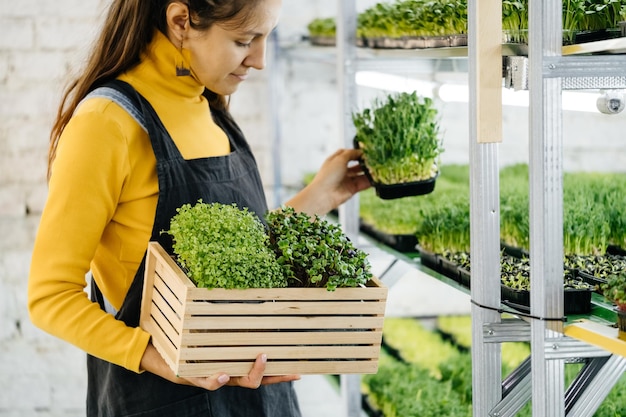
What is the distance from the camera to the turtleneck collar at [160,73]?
1919mm

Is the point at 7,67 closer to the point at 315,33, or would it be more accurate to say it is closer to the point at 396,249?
the point at 315,33

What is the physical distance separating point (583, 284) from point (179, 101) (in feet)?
3.17

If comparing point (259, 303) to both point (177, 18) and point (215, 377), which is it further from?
point (177, 18)

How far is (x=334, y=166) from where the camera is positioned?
2537 mm

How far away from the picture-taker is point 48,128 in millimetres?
3881

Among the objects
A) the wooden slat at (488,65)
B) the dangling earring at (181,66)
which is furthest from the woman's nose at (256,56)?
the wooden slat at (488,65)

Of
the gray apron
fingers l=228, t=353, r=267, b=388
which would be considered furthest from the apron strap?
fingers l=228, t=353, r=267, b=388

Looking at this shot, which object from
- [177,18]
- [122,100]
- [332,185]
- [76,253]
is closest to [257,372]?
[76,253]

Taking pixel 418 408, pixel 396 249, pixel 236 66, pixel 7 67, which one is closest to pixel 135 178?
pixel 236 66

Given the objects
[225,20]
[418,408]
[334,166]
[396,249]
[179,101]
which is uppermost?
[225,20]

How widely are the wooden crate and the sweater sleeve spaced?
17 cm

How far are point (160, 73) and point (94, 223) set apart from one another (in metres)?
0.41

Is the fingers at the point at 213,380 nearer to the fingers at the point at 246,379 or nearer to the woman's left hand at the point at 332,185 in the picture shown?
the fingers at the point at 246,379

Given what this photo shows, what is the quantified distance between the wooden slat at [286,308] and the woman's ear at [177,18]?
65 centimetres
